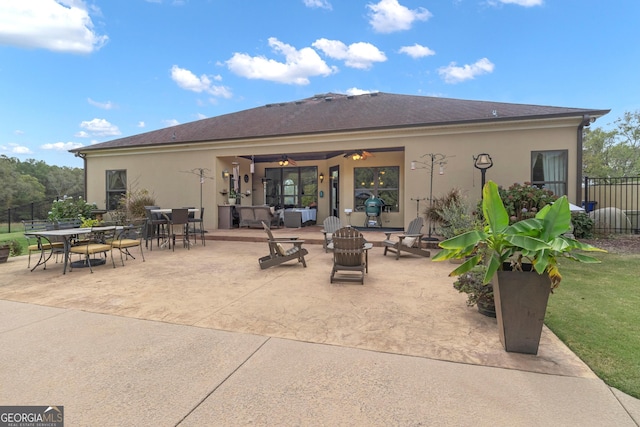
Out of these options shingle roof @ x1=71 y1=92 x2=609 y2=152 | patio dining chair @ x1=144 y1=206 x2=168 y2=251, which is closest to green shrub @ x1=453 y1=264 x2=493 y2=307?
shingle roof @ x1=71 y1=92 x2=609 y2=152

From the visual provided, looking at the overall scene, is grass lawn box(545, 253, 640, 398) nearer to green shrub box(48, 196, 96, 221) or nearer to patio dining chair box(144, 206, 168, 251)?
patio dining chair box(144, 206, 168, 251)

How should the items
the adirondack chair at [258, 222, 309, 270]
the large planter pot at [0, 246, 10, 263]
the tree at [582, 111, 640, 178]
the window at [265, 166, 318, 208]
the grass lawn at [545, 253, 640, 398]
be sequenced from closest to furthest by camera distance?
the grass lawn at [545, 253, 640, 398] < the adirondack chair at [258, 222, 309, 270] < the large planter pot at [0, 246, 10, 263] < the window at [265, 166, 318, 208] < the tree at [582, 111, 640, 178]

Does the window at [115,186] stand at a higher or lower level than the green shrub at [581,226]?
higher

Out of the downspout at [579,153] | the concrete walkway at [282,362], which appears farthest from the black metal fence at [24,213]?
the downspout at [579,153]

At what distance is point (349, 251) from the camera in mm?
5137

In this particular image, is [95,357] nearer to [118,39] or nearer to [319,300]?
[319,300]

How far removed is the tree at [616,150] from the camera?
24172 millimetres

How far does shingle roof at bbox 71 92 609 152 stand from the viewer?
9.47 m

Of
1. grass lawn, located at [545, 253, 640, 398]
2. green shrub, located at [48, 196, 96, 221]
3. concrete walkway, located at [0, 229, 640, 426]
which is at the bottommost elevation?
concrete walkway, located at [0, 229, 640, 426]
